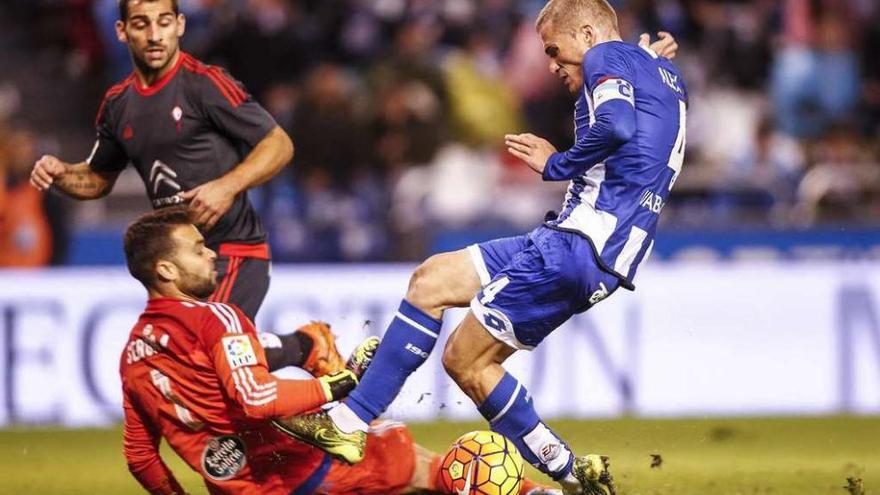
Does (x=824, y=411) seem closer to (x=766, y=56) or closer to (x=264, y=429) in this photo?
(x=766, y=56)

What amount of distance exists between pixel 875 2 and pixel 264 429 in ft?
34.2

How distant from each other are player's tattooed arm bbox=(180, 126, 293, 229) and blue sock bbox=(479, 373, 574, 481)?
4.94ft

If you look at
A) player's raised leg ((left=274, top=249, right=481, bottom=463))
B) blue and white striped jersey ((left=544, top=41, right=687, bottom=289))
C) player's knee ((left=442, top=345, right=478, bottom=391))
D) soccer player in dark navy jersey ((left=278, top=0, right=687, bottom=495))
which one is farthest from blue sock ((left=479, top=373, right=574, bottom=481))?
blue and white striped jersey ((left=544, top=41, right=687, bottom=289))

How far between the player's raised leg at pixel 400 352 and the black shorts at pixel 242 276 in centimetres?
103

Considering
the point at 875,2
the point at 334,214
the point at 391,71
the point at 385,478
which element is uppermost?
the point at 875,2

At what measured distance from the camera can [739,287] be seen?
36.9 feet

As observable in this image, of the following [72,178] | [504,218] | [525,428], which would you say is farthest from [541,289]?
[504,218]

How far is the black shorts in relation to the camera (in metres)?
7.16

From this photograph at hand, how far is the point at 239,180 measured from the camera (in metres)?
6.90

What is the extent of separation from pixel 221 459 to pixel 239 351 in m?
0.56

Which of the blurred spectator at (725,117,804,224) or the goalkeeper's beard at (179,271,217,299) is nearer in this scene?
the goalkeeper's beard at (179,271,217,299)

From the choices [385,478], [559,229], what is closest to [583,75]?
[559,229]

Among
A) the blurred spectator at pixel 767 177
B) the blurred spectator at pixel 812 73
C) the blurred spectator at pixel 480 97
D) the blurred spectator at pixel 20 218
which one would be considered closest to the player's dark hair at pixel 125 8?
the blurred spectator at pixel 20 218

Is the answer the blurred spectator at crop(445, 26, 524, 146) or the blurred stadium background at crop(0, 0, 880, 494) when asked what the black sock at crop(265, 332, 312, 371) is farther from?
the blurred spectator at crop(445, 26, 524, 146)
